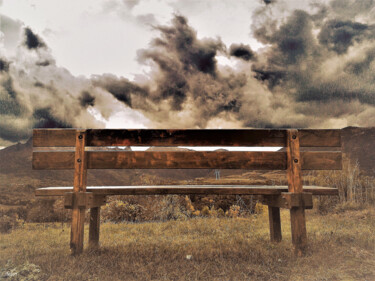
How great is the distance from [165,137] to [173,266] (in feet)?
4.48

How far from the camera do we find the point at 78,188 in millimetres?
3133

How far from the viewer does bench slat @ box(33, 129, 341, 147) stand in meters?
3.10

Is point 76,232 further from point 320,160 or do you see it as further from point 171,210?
point 171,210

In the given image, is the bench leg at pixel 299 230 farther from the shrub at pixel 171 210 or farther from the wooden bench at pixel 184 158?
the shrub at pixel 171 210

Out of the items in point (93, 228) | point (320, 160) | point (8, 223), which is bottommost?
point (8, 223)

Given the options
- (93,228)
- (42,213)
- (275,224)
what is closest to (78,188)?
(93,228)

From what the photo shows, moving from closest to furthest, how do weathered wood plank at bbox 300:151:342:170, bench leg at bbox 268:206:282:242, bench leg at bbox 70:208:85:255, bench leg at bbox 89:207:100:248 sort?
bench leg at bbox 70:208:85:255
weathered wood plank at bbox 300:151:342:170
bench leg at bbox 89:207:100:248
bench leg at bbox 268:206:282:242

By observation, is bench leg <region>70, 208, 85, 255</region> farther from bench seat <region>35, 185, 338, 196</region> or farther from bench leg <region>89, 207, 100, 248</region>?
bench leg <region>89, 207, 100, 248</region>

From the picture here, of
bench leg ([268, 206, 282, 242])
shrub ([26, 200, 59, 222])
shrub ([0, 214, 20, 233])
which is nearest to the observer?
bench leg ([268, 206, 282, 242])

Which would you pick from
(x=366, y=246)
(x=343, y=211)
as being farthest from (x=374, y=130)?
(x=366, y=246)

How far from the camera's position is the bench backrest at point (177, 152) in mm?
3109

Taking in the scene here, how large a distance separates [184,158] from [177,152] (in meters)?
0.10

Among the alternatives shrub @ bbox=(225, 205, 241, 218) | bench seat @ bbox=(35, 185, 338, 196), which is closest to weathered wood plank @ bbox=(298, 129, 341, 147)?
bench seat @ bbox=(35, 185, 338, 196)

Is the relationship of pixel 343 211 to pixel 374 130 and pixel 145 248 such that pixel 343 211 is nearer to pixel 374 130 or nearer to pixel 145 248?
pixel 145 248
